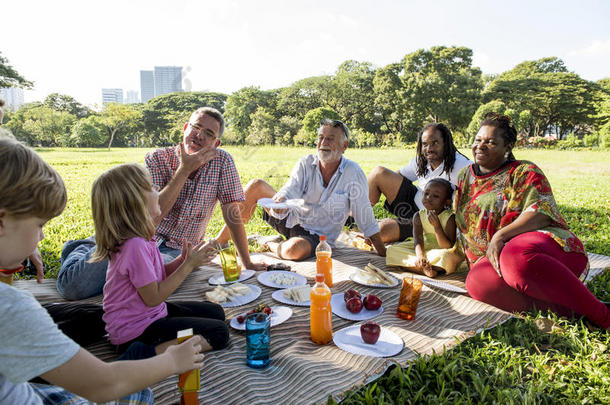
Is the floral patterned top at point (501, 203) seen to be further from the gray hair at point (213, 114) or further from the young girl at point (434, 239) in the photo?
the gray hair at point (213, 114)

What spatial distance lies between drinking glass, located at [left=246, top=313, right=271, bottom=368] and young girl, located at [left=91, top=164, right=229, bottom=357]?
0.39m

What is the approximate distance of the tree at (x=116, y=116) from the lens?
26.2 m

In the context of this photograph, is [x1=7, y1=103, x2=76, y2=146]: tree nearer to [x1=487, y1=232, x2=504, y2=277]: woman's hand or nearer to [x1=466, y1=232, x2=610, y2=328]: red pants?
[x1=487, y1=232, x2=504, y2=277]: woman's hand

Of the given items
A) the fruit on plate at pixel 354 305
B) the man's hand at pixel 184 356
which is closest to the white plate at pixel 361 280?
the fruit on plate at pixel 354 305

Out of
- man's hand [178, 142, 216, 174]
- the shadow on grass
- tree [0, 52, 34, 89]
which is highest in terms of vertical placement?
tree [0, 52, 34, 89]

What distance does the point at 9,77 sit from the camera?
2423cm

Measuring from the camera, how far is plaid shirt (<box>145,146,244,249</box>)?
3352 mm

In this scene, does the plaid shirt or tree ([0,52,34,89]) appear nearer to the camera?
the plaid shirt

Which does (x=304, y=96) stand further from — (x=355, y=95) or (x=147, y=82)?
(x=355, y=95)

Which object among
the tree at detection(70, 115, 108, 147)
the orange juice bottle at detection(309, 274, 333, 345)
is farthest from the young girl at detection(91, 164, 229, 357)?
the tree at detection(70, 115, 108, 147)

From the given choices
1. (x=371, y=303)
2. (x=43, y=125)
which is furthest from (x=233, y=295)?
(x=43, y=125)

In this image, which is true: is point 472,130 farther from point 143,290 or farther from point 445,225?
point 143,290

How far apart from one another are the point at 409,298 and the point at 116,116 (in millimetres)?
29899

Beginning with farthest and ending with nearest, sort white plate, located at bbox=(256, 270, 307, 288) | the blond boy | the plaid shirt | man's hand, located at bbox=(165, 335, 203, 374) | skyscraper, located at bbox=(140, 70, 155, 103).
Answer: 1. skyscraper, located at bbox=(140, 70, 155, 103)
2. the plaid shirt
3. white plate, located at bbox=(256, 270, 307, 288)
4. man's hand, located at bbox=(165, 335, 203, 374)
5. the blond boy
